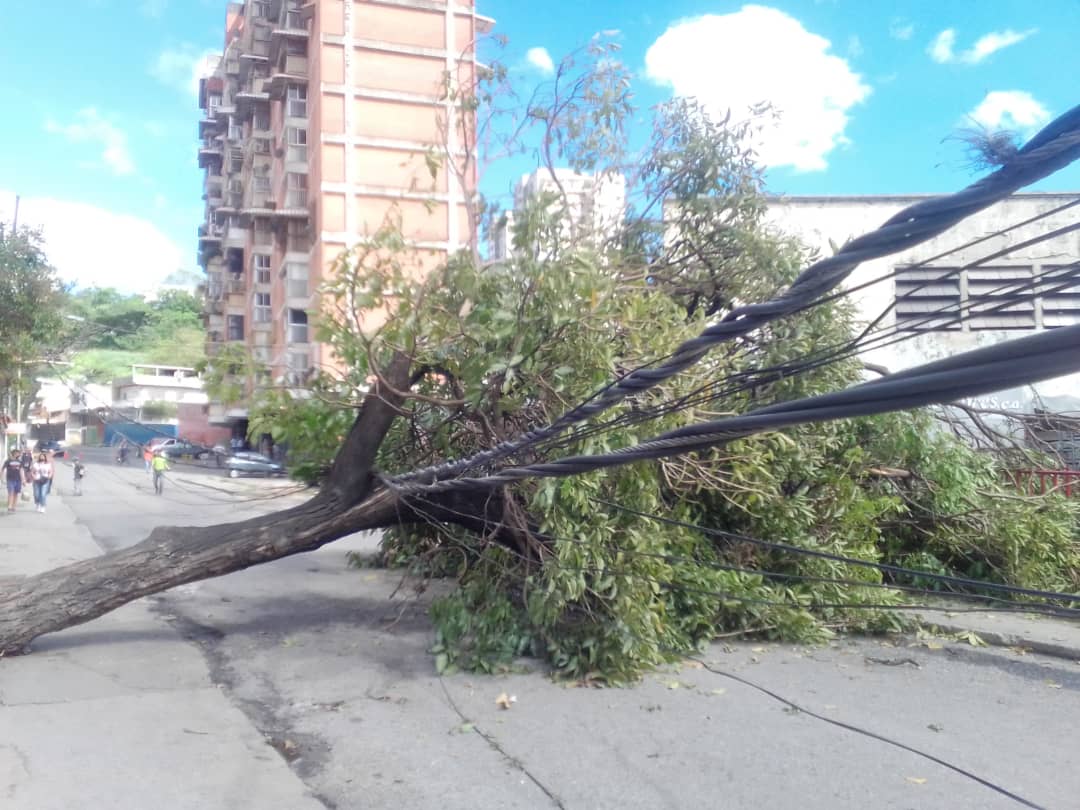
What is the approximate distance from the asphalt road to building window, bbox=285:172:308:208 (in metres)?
22.3

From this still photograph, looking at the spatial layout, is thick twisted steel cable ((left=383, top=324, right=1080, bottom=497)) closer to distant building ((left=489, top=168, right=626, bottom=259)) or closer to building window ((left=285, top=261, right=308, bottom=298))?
distant building ((left=489, top=168, right=626, bottom=259))

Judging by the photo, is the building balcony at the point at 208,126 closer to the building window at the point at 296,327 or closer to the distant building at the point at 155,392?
the distant building at the point at 155,392

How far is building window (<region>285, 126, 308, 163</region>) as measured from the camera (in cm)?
2927

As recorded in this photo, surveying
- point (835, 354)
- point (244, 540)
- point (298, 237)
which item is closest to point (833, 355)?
point (835, 354)

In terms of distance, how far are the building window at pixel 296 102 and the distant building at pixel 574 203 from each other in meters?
23.5

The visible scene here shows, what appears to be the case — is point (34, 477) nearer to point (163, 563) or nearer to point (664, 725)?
point (163, 563)

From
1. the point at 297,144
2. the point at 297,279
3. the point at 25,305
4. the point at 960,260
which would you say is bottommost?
the point at 25,305

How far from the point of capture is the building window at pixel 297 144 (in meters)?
29.3

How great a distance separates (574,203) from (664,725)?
13.4ft

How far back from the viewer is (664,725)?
6117 mm

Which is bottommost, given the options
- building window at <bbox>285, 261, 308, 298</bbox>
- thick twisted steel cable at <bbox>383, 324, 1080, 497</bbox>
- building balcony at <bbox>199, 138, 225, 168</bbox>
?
thick twisted steel cable at <bbox>383, 324, 1080, 497</bbox>

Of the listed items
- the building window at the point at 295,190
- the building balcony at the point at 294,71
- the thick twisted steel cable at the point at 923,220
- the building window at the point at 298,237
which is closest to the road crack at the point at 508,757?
the thick twisted steel cable at the point at 923,220

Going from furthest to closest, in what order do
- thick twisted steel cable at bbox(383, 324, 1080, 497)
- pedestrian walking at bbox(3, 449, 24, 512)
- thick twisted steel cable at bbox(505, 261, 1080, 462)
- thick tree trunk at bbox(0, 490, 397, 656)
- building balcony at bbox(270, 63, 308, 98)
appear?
1. building balcony at bbox(270, 63, 308, 98)
2. pedestrian walking at bbox(3, 449, 24, 512)
3. thick tree trunk at bbox(0, 490, 397, 656)
4. thick twisted steel cable at bbox(505, 261, 1080, 462)
5. thick twisted steel cable at bbox(383, 324, 1080, 497)

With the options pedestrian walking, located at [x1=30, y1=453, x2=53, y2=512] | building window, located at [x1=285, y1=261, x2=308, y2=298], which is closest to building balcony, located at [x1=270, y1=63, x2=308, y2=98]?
building window, located at [x1=285, y1=261, x2=308, y2=298]
